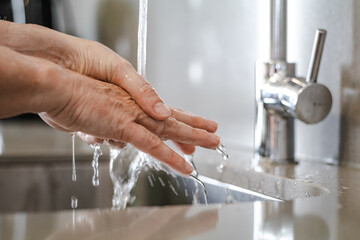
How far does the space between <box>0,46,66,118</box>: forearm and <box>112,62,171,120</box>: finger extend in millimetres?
129

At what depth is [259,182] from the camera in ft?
2.80

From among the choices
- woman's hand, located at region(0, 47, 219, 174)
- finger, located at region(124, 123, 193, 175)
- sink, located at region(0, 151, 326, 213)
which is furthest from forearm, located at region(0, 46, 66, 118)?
sink, located at region(0, 151, 326, 213)

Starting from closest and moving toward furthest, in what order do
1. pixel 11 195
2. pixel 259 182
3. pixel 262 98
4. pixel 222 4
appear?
pixel 259 182, pixel 262 98, pixel 11 195, pixel 222 4

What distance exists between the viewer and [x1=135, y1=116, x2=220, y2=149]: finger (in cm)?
67

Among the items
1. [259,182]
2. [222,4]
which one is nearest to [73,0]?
[222,4]

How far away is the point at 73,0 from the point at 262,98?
1.26 m

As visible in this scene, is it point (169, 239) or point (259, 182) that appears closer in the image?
point (169, 239)

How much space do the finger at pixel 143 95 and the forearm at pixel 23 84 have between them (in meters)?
0.13

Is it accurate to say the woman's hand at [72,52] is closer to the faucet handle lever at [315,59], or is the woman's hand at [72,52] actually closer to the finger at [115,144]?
the finger at [115,144]

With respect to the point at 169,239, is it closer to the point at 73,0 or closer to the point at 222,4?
the point at 222,4

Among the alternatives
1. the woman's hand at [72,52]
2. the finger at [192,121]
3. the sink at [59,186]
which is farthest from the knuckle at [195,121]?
the sink at [59,186]

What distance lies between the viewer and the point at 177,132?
2.27 feet

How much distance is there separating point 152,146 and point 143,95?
67mm

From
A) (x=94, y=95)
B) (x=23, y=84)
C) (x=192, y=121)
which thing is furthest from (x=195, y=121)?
(x=23, y=84)
